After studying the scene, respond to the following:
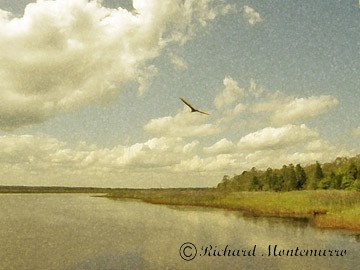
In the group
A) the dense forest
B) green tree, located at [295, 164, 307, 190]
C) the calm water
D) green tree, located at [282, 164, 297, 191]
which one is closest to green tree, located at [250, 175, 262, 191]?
the dense forest

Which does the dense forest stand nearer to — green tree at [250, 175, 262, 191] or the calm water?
green tree at [250, 175, 262, 191]

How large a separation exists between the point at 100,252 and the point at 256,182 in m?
58.9

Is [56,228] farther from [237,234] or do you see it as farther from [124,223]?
[237,234]

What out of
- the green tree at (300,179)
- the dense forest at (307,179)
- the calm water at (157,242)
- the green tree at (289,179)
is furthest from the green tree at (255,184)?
the calm water at (157,242)

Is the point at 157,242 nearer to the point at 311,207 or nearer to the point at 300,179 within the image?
the point at 311,207

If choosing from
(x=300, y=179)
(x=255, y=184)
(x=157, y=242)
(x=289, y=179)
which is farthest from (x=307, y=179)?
(x=157, y=242)

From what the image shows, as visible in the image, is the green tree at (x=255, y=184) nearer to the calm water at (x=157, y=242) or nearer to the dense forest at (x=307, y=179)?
the dense forest at (x=307, y=179)

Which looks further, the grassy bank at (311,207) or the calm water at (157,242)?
the grassy bank at (311,207)

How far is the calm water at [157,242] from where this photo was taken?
16766 mm

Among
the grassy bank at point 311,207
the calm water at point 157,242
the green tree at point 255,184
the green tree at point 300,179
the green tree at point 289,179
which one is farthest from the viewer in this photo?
the green tree at point 255,184

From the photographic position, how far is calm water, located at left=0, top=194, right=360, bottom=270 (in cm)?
1677

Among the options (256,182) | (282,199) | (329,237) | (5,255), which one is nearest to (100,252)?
(5,255)

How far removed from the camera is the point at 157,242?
21.3m

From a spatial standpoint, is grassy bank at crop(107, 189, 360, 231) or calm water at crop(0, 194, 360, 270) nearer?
calm water at crop(0, 194, 360, 270)
